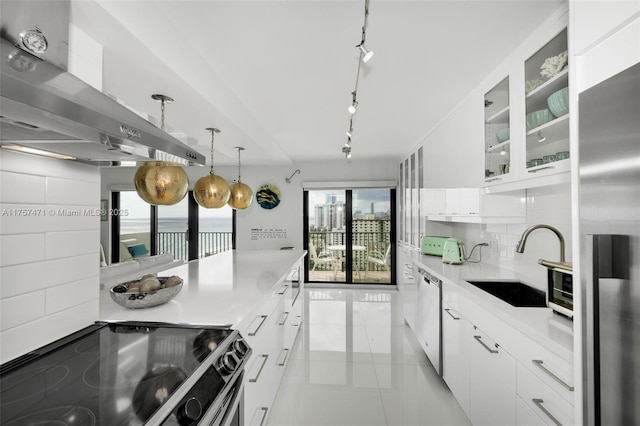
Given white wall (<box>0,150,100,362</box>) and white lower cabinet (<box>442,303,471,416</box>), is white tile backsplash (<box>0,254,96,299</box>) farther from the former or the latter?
white lower cabinet (<box>442,303,471,416</box>)

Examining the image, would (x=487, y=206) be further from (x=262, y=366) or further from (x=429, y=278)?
(x=262, y=366)

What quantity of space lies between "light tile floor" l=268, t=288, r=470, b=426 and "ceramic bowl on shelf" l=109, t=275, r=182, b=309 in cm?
118

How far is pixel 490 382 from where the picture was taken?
1.58m

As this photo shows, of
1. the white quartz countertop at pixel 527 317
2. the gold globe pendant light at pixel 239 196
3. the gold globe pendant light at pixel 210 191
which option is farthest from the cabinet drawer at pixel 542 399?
the gold globe pendant light at pixel 239 196

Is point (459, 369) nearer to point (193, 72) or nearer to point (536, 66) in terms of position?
point (536, 66)

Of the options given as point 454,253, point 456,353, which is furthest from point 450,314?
point 454,253

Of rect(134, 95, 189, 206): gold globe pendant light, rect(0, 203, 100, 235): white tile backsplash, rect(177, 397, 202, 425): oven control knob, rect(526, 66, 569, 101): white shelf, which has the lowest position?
rect(177, 397, 202, 425): oven control knob

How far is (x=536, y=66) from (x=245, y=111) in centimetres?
241

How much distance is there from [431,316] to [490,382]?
98cm

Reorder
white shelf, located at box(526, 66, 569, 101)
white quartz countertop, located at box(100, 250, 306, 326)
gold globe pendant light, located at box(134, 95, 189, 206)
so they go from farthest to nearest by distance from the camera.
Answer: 1. gold globe pendant light, located at box(134, 95, 189, 206)
2. white shelf, located at box(526, 66, 569, 101)
3. white quartz countertop, located at box(100, 250, 306, 326)

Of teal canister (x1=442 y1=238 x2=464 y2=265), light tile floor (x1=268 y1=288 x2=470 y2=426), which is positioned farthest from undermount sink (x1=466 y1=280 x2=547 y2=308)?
light tile floor (x1=268 y1=288 x2=470 y2=426)

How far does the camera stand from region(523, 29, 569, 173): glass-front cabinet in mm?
1495

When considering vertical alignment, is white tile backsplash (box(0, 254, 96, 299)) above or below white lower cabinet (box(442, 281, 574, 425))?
Result: above

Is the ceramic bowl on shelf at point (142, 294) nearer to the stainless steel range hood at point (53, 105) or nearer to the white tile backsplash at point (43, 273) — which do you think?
the white tile backsplash at point (43, 273)
